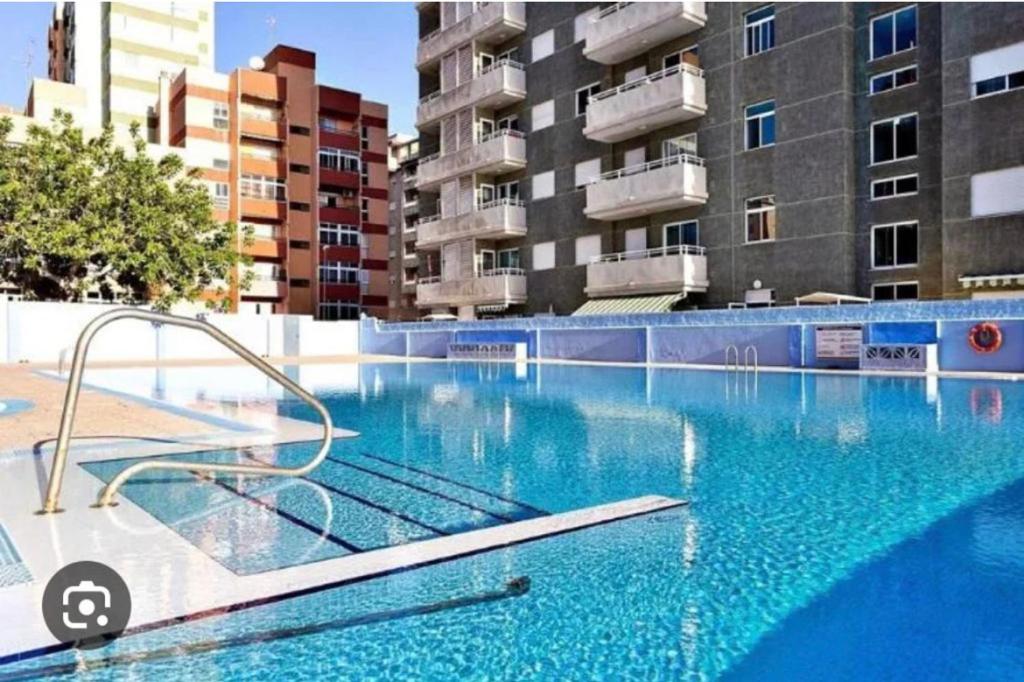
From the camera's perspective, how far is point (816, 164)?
86.9 feet

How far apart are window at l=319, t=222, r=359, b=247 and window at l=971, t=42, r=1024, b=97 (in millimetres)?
45716

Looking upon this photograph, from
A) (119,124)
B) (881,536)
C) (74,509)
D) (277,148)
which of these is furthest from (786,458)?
(119,124)

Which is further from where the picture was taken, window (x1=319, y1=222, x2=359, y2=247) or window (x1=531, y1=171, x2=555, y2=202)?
window (x1=319, y1=222, x2=359, y2=247)

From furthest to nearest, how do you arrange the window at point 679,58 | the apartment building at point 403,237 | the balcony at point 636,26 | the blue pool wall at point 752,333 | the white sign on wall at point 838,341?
the apartment building at point 403,237, the window at point 679,58, the balcony at point 636,26, the white sign on wall at point 838,341, the blue pool wall at point 752,333

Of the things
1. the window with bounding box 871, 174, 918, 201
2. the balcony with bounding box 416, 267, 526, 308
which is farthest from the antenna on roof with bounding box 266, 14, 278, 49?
the window with bounding box 871, 174, 918, 201

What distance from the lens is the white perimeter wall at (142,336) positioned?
35219mm

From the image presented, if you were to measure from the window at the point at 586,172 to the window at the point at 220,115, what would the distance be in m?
33.0

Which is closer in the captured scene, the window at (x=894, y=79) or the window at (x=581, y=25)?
the window at (x=894, y=79)

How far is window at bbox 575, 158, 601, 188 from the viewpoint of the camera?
1344 inches

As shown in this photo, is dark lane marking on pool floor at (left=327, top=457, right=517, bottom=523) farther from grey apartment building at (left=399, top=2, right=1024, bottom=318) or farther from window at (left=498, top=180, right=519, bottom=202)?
window at (left=498, top=180, right=519, bottom=202)

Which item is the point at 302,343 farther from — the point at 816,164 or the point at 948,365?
the point at 948,365

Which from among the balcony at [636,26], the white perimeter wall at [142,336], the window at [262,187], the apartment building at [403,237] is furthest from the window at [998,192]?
the apartment building at [403,237]

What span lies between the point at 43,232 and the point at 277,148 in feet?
83.6

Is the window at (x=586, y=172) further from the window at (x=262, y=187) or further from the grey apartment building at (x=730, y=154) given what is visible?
the window at (x=262, y=187)
